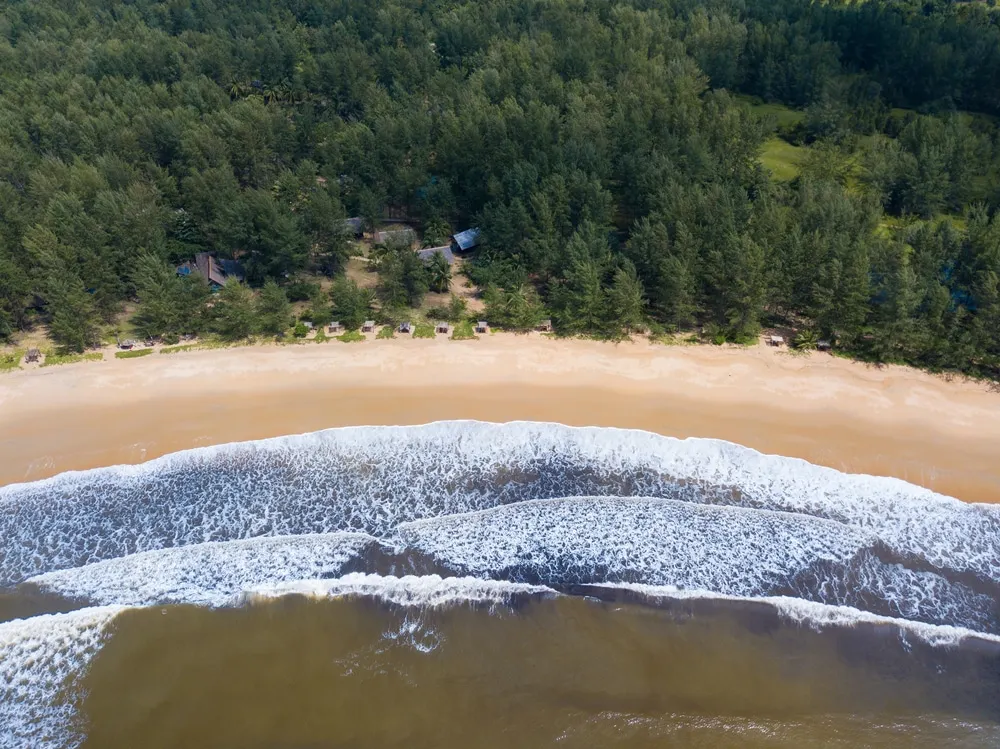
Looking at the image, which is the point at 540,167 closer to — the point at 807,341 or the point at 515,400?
the point at 515,400

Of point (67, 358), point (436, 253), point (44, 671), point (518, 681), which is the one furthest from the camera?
point (436, 253)

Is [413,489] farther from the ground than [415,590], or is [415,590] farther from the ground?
[413,489]

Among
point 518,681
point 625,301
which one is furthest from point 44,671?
point 625,301

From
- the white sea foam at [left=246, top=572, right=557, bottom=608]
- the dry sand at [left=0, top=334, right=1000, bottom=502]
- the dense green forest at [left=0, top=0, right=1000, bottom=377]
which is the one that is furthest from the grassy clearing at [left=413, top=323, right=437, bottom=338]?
the white sea foam at [left=246, top=572, right=557, bottom=608]

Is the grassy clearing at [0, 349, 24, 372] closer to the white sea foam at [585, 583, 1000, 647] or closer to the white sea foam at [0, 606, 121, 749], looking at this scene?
the white sea foam at [0, 606, 121, 749]

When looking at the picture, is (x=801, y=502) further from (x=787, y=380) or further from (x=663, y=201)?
(x=663, y=201)

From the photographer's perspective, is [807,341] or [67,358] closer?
[807,341]

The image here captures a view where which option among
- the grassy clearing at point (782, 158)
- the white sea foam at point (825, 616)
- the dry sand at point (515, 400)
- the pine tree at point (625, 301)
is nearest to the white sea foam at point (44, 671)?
the dry sand at point (515, 400)
